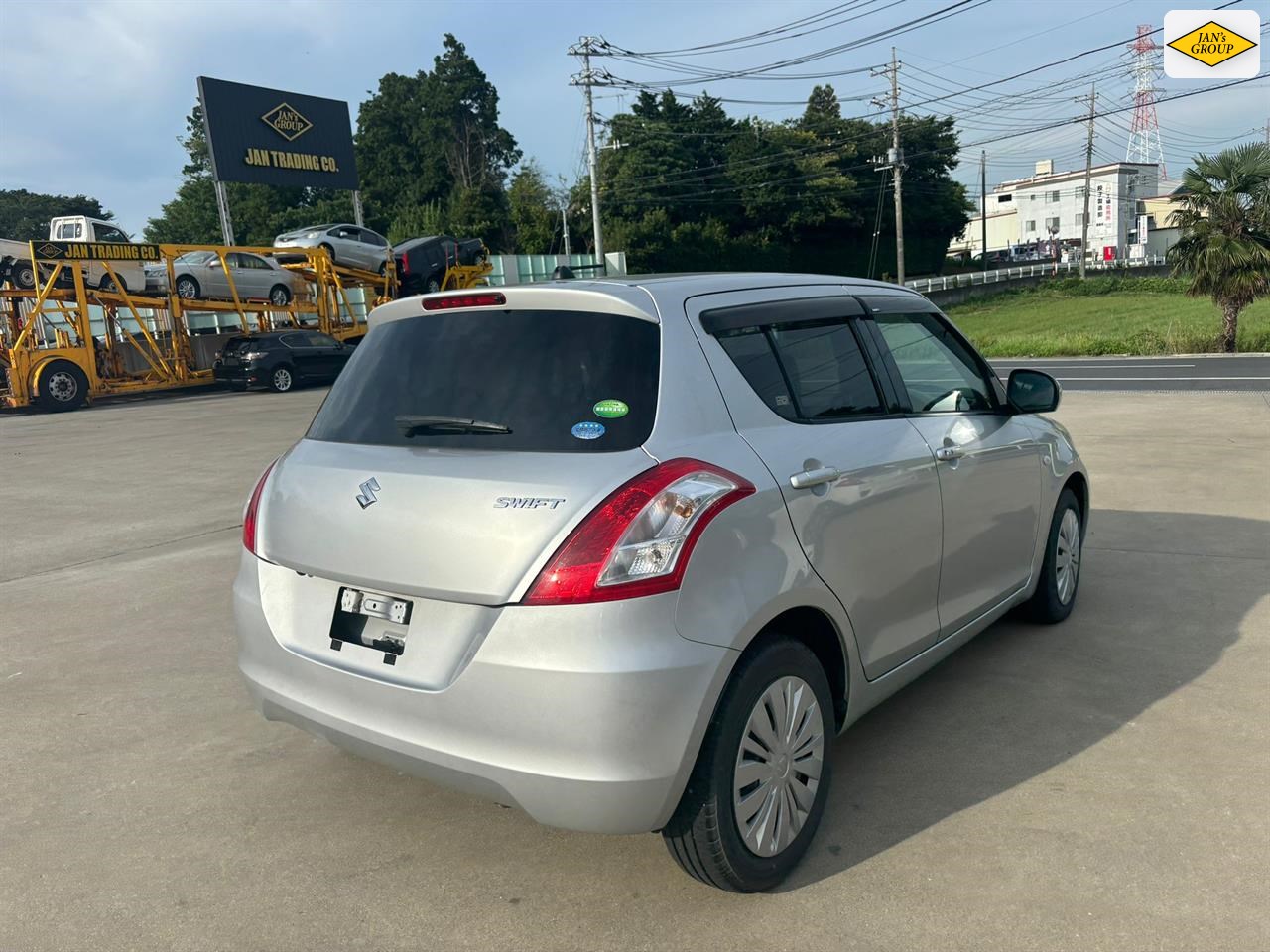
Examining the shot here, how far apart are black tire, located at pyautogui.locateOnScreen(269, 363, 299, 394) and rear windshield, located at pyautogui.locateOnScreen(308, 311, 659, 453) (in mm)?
24154

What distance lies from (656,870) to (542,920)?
40cm

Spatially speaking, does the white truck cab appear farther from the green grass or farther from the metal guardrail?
the metal guardrail

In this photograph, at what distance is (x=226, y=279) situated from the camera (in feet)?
89.7

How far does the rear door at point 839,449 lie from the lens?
3.02 metres

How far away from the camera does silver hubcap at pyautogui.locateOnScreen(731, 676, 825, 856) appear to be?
280 centimetres

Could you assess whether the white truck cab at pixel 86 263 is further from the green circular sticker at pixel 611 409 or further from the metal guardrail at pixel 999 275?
the metal guardrail at pixel 999 275

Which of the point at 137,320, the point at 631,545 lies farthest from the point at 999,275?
the point at 631,545

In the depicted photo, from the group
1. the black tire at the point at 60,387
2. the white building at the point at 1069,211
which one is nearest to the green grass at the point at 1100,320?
the black tire at the point at 60,387

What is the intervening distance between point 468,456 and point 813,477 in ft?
3.28

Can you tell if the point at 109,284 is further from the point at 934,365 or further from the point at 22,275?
the point at 934,365

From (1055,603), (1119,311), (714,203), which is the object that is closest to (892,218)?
(714,203)

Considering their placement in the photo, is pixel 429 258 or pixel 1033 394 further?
pixel 429 258

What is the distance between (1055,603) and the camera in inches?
196

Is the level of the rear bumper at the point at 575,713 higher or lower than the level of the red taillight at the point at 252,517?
lower
